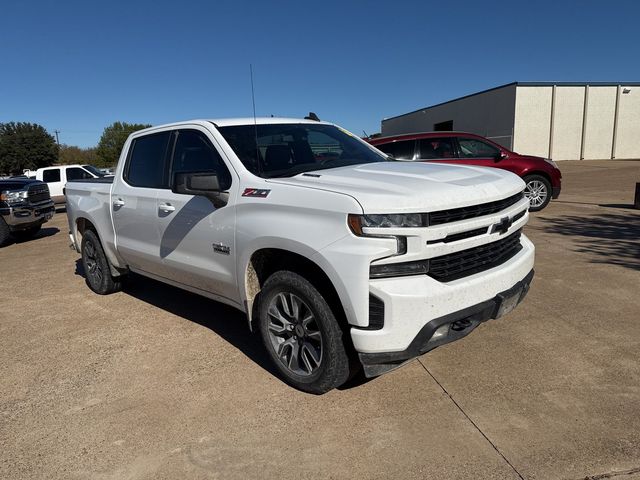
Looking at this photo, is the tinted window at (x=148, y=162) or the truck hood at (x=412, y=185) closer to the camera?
the truck hood at (x=412, y=185)

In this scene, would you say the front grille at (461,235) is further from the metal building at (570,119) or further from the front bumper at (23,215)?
the metal building at (570,119)

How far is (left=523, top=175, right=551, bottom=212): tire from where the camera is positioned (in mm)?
10809

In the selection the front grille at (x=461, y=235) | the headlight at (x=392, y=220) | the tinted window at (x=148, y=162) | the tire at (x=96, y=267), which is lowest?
the tire at (x=96, y=267)

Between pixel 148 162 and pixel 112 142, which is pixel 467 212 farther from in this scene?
pixel 112 142

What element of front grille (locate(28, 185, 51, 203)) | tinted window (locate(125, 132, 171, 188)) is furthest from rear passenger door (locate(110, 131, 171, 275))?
front grille (locate(28, 185, 51, 203))

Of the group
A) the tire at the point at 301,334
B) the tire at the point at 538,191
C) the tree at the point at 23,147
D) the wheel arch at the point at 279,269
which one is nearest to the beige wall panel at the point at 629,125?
the tire at the point at 538,191

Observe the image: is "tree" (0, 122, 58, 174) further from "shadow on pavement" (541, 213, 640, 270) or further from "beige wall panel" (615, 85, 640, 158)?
"shadow on pavement" (541, 213, 640, 270)

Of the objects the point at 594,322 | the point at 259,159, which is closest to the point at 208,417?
the point at 259,159

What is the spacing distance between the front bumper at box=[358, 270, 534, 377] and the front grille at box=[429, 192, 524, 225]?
544 mm

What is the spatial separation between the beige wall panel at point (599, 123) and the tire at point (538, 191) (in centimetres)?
2574

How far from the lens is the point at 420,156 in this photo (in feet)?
34.4

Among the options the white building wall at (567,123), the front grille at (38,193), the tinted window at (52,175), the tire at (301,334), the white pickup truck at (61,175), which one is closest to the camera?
the tire at (301,334)

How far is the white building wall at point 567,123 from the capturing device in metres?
32.0

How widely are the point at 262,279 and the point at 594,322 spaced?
2.98m
